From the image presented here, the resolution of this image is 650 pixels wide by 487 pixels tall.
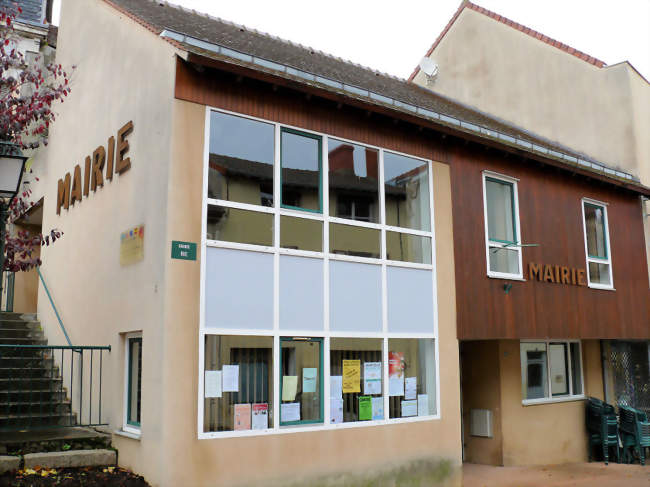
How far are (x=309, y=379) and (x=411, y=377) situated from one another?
1979 mm

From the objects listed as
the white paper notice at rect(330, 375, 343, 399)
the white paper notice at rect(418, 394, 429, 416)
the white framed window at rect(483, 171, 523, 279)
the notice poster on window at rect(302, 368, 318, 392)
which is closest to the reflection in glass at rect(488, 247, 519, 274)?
the white framed window at rect(483, 171, 523, 279)

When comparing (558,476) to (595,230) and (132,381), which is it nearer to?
(595,230)

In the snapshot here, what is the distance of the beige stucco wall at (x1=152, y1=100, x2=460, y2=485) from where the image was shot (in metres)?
7.55

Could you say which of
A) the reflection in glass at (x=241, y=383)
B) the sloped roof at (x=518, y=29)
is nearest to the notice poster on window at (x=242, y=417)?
the reflection in glass at (x=241, y=383)

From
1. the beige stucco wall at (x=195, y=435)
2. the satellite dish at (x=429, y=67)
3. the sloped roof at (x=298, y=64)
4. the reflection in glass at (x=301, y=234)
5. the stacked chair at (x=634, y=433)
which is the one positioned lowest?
the stacked chair at (x=634, y=433)

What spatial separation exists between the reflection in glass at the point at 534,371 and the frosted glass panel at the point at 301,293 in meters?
6.11

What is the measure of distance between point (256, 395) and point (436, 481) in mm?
3445

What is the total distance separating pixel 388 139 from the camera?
10406mm

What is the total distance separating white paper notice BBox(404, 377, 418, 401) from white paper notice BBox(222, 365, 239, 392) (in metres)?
3.00

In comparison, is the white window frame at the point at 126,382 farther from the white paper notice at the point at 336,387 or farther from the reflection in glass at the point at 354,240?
the reflection in glass at the point at 354,240

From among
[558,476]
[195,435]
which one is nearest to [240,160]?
[195,435]

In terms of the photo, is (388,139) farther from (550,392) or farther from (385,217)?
(550,392)

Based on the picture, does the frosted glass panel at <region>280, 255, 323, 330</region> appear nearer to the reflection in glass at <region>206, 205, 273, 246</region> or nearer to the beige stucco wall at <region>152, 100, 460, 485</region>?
the reflection in glass at <region>206, 205, 273, 246</region>

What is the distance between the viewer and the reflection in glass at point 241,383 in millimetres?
7934
